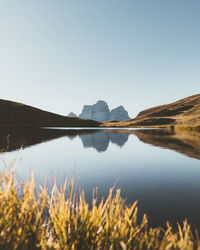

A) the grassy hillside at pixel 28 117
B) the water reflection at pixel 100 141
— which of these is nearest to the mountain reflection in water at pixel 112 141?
the water reflection at pixel 100 141

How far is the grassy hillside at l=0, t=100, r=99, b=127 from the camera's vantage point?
426 ft

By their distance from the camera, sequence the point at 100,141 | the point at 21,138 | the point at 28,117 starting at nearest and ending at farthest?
the point at 100,141 < the point at 21,138 < the point at 28,117

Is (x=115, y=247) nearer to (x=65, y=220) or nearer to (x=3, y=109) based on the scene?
(x=65, y=220)

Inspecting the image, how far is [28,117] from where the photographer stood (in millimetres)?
144000

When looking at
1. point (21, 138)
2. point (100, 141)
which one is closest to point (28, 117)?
point (21, 138)

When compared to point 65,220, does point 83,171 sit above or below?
below

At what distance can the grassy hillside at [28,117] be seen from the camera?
426 feet

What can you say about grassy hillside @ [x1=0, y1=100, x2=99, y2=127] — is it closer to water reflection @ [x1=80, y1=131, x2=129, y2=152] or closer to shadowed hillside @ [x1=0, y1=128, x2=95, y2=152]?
shadowed hillside @ [x1=0, y1=128, x2=95, y2=152]

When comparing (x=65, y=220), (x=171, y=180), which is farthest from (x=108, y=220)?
(x=171, y=180)

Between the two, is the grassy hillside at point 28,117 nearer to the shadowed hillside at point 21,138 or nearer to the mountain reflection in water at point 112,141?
the shadowed hillside at point 21,138

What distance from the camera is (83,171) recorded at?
12344 millimetres

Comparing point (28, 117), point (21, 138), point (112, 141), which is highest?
point (28, 117)

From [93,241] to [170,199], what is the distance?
5.94 meters

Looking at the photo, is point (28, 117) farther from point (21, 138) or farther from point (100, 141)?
point (100, 141)
